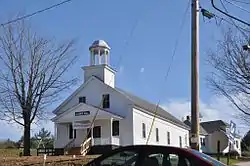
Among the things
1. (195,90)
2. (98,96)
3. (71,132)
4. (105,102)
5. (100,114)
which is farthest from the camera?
(71,132)

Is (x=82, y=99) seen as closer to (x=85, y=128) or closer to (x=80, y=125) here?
(x=80, y=125)

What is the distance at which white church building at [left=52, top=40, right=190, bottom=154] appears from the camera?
44.1 m

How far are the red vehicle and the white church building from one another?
33.6 metres

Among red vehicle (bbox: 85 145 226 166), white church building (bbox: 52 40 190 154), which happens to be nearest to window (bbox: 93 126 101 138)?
white church building (bbox: 52 40 190 154)

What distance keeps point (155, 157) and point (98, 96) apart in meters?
37.1

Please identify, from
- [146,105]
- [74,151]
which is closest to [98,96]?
[74,151]

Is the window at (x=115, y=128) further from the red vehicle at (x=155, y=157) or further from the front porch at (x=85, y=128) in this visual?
the red vehicle at (x=155, y=157)

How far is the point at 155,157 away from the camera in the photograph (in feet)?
29.1

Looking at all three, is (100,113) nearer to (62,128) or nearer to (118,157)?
(62,128)

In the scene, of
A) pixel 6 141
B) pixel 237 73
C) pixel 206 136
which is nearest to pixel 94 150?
pixel 237 73

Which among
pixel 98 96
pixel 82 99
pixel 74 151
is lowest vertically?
pixel 74 151

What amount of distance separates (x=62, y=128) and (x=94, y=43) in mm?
9199

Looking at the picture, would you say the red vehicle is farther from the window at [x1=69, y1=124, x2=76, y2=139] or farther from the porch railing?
the window at [x1=69, y1=124, x2=76, y2=139]

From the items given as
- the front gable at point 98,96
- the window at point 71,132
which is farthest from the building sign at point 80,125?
the front gable at point 98,96
